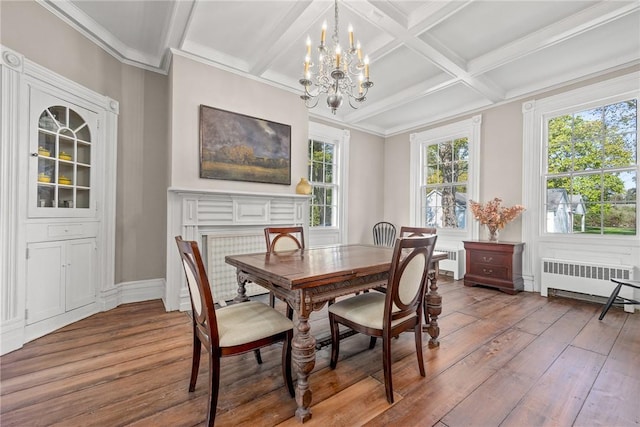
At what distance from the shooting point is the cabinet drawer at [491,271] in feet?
12.7

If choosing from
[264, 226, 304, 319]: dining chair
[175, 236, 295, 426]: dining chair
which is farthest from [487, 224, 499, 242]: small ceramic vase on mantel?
[175, 236, 295, 426]: dining chair

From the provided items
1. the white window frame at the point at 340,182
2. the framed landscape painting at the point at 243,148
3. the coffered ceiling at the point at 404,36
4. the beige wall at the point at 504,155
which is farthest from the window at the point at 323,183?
the beige wall at the point at 504,155

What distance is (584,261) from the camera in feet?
11.4

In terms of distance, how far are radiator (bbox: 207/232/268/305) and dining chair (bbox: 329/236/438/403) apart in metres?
1.82

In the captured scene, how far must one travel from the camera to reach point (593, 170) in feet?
11.8

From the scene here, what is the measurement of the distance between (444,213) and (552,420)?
13.2ft

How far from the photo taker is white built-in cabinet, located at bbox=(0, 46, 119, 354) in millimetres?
2234

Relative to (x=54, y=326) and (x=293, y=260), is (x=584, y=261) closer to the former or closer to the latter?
(x=293, y=260)

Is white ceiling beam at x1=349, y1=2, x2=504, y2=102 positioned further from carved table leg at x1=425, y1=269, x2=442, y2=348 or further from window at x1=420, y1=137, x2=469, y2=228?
carved table leg at x1=425, y1=269, x2=442, y2=348

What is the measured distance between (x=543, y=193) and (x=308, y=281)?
163 inches

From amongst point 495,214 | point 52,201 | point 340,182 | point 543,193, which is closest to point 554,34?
point 543,193

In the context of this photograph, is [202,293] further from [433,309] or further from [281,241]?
[433,309]

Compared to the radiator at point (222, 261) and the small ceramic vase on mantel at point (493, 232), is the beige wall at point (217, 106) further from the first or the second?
the small ceramic vase on mantel at point (493, 232)

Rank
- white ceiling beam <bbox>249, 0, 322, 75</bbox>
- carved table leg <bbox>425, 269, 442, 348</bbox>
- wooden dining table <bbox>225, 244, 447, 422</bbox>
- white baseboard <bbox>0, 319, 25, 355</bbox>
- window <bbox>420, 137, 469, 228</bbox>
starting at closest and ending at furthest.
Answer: wooden dining table <bbox>225, 244, 447, 422</bbox> → white baseboard <bbox>0, 319, 25, 355</bbox> → carved table leg <bbox>425, 269, 442, 348</bbox> → white ceiling beam <bbox>249, 0, 322, 75</bbox> → window <bbox>420, 137, 469, 228</bbox>
